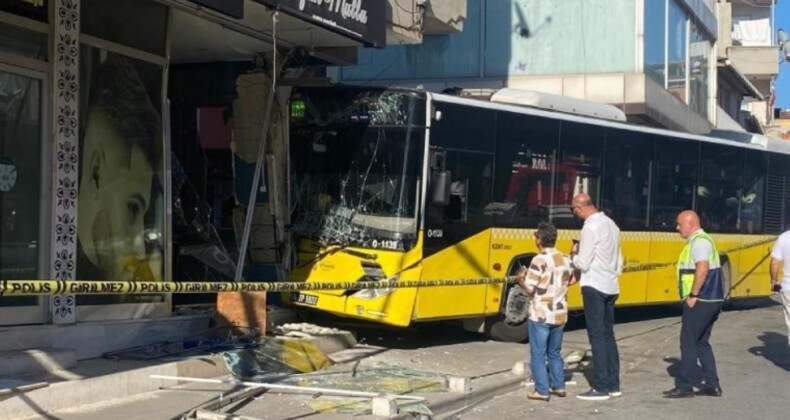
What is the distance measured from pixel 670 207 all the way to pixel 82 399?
11.0m

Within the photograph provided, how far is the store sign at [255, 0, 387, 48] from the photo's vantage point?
31.1ft

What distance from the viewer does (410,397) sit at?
26.5 feet

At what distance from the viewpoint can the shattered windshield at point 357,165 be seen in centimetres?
1085

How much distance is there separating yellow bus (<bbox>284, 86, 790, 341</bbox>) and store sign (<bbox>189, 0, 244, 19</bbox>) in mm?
2797

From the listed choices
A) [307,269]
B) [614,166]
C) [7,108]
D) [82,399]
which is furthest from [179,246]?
[614,166]

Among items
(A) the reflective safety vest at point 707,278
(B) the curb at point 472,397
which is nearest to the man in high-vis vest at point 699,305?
(A) the reflective safety vest at point 707,278

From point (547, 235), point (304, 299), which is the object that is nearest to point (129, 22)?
point (304, 299)

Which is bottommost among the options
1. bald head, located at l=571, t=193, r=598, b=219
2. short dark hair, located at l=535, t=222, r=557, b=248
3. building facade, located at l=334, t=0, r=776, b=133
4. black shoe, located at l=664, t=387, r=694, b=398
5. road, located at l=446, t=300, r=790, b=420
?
road, located at l=446, t=300, r=790, b=420

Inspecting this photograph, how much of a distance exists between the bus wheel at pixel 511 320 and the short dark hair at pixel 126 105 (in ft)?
16.6

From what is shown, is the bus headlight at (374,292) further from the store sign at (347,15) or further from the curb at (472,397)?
the store sign at (347,15)

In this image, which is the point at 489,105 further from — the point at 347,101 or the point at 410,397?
Result: the point at 410,397

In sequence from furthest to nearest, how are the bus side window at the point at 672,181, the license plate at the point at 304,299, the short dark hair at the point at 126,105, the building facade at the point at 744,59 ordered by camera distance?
the building facade at the point at 744,59 < the bus side window at the point at 672,181 < the license plate at the point at 304,299 < the short dark hair at the point at 126,105

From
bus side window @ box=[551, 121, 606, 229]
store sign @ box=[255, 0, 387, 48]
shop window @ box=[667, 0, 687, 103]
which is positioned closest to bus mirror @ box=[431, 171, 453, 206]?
store sign @ box=[255, 0, 387, 48]

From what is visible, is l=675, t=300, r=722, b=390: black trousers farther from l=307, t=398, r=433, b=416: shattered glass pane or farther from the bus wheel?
the bus wheel
